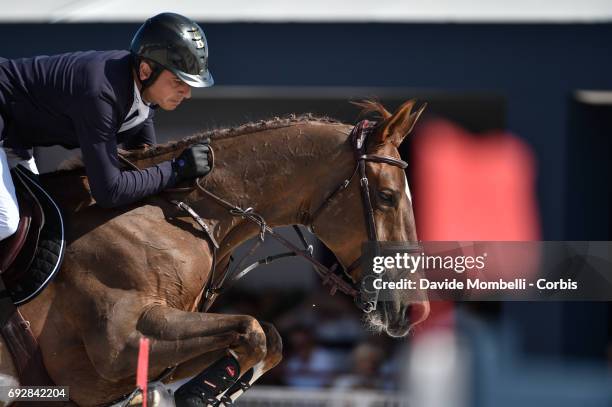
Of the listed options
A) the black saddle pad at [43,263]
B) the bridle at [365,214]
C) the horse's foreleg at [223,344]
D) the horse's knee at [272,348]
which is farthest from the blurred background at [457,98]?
the black saddle pad at [43,263]

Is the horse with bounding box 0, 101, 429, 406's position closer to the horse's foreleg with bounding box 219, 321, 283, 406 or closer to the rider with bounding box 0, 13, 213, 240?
the horse's foreleg with bounding box 219, 321, 283, 406

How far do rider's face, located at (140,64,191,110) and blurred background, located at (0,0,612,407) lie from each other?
152 inches

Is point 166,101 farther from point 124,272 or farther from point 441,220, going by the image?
point 441,220

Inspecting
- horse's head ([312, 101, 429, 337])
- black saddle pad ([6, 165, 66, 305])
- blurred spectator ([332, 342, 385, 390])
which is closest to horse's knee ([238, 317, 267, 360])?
horse's head ([312, 101, 429, 337])

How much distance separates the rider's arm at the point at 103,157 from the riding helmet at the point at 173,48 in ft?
0.96

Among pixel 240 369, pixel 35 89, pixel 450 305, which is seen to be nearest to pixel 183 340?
pixel 240 369

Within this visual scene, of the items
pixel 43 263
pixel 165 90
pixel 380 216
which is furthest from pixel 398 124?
pixel 43 263

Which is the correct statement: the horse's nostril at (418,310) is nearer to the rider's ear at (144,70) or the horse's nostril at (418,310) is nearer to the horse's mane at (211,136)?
the horse's mane at (211,136)

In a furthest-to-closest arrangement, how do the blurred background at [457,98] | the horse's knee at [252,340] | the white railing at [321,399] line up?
1. the blurred background at [457,98]
2. the white railing at [321,399]
3. the horse's knee at [252,340]

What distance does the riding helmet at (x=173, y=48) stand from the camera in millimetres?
4242

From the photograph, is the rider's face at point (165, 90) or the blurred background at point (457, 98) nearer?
the rider's face at point (165, 90)

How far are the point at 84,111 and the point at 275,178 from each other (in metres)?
0.90

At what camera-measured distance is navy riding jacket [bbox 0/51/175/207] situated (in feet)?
13.5

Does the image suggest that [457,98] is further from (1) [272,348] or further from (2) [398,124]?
(1) [272,348]
